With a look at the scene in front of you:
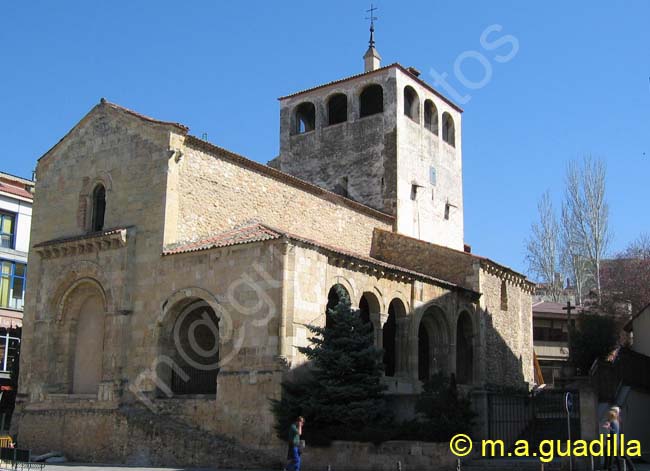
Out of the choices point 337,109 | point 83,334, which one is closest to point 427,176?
point 337,109

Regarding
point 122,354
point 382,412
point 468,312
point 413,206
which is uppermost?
point 413,206

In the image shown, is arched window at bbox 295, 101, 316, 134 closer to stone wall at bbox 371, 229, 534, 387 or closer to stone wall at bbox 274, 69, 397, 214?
stone wall at bbox 274, 69, 397, 214

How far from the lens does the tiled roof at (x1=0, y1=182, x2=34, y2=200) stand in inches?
1324

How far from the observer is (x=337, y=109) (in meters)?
34.1

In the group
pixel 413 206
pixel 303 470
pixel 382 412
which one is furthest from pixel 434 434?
pixel 413 206

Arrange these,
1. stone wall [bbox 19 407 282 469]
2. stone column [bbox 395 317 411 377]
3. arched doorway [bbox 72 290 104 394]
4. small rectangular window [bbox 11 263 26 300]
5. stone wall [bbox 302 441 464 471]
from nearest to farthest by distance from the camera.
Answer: stone wall [bbox 302 441 464 471] < stone wall [bbox 19 407 282 469] < arched doorway [bbox 72 290 104 394] < stone column [bbox 395 317 411 377] < small rectangular window [bbox 11 263 26 300]

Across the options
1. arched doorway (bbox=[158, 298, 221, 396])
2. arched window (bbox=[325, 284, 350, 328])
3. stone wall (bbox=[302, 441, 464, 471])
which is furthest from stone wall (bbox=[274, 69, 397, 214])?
stone wall (bbox=[302, 441, 464, 471])

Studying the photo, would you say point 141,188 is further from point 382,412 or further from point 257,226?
point 382,412

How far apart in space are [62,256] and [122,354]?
452cm

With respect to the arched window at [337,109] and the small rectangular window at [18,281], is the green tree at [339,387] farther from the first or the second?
the small rectangular window at [18,281]

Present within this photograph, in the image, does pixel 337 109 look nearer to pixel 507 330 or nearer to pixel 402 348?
pixel 507 330

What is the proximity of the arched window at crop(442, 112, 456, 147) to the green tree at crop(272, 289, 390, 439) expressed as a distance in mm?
18725

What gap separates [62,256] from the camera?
78.1 feet

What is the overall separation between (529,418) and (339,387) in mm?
6247
